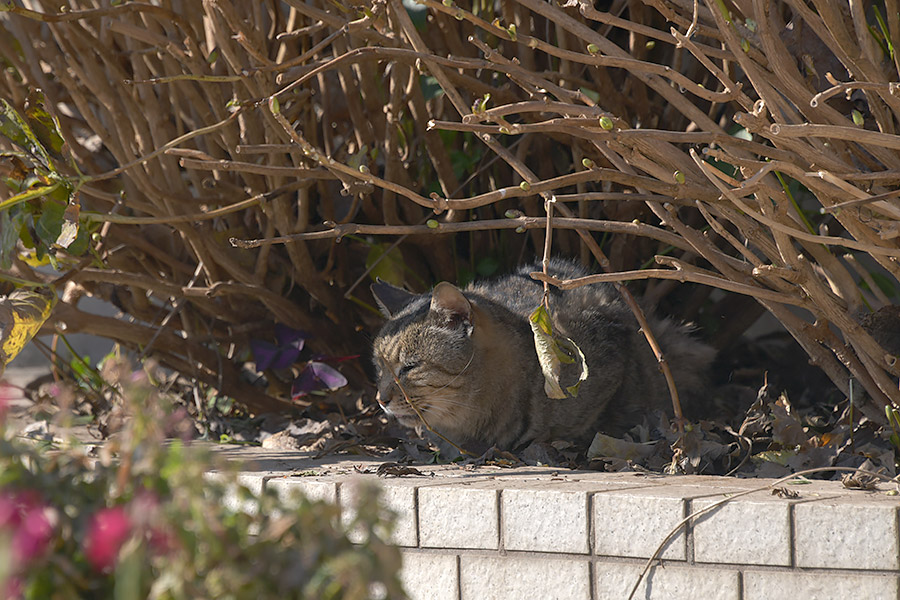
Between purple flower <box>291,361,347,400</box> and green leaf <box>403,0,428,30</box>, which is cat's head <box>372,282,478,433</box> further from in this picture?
green leaf <box>403,0,428,30</box>

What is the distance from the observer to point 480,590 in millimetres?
1996

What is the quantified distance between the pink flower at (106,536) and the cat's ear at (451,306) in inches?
67.8

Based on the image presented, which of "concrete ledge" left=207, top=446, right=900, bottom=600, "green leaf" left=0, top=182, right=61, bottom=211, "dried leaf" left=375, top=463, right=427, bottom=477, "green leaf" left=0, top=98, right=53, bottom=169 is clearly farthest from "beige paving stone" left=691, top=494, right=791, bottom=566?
"green leaf" left=0, top=98, right=53, bottom=169

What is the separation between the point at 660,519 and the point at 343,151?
1746mm

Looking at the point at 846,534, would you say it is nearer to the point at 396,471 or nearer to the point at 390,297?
the point at 396,471

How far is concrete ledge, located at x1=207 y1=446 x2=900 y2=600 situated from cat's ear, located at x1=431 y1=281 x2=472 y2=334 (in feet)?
1.94

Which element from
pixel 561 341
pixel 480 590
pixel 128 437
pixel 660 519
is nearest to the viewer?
pixel 128 437

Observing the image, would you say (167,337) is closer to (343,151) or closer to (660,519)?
(343,151)

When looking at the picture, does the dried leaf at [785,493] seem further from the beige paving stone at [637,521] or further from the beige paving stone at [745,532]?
the beige paving stone at [637,521]

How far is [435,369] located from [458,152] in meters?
0.78

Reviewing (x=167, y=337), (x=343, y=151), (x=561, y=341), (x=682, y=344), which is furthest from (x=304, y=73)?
(x=682, y=344)

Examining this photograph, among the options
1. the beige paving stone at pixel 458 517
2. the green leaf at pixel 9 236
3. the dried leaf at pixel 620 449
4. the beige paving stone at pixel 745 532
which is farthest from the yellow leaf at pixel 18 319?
the beige paving stone at pixel 745 532

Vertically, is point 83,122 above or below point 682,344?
above

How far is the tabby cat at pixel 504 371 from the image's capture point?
2.70 m
